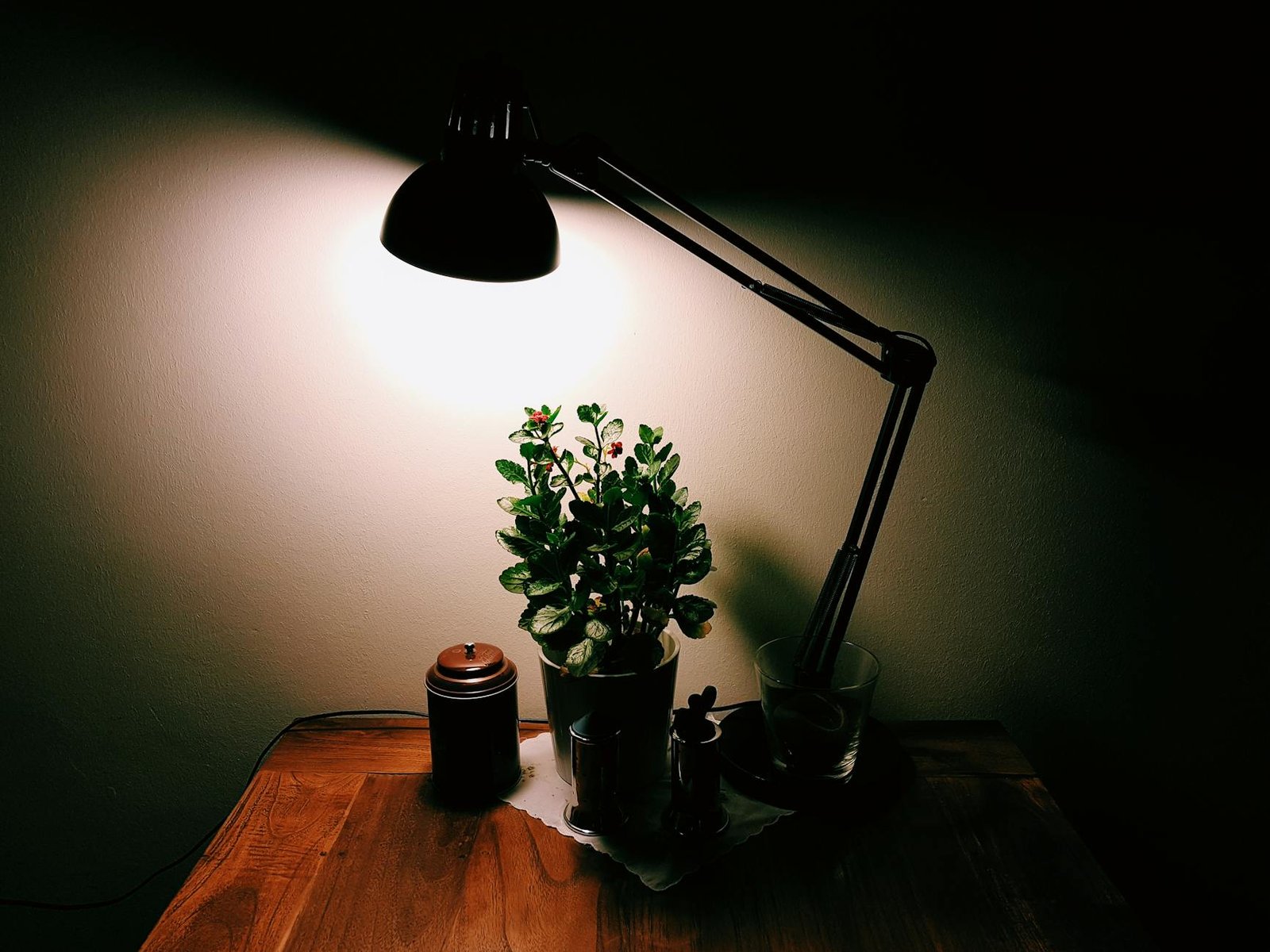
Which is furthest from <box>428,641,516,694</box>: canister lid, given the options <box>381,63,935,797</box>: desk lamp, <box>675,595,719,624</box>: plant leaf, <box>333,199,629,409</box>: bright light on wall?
<box>381,63,935,797</box>: desk lamp

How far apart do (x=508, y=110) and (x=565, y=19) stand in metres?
0.33

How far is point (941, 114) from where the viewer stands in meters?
0.99

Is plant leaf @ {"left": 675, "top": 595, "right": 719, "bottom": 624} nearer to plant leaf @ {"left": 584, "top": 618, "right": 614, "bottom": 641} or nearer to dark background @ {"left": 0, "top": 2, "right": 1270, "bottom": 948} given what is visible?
plant leaf @ {"left": 584, "top": 618, "right": 614, "bottom": 641}

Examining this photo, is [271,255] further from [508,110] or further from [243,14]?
[508,110]

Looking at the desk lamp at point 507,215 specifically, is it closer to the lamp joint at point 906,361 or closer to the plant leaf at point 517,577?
the lamp joint at point 906,361

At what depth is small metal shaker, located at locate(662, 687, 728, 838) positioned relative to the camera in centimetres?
88

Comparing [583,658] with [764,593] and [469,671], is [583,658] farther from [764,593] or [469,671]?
[764,593]

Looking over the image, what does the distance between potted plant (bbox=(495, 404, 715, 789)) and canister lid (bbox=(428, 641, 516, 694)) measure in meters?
0.05

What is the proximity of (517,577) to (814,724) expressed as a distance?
390 millimetres

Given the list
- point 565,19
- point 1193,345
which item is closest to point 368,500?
point 565,19

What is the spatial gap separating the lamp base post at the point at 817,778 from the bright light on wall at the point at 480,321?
20.6 inches

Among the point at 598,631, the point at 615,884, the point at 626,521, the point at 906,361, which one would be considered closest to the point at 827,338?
the point at 906,361

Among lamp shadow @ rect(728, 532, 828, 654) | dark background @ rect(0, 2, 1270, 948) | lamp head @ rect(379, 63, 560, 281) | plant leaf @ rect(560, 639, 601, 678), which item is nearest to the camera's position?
lamp head @ rect(379, 63, 560, 281)

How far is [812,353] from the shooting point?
1.05 metres
